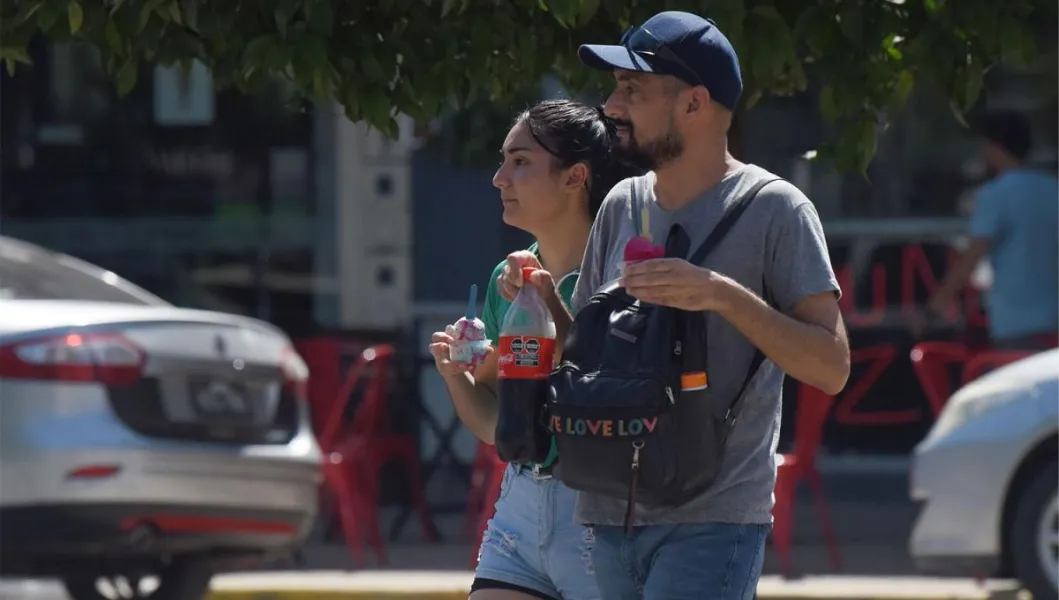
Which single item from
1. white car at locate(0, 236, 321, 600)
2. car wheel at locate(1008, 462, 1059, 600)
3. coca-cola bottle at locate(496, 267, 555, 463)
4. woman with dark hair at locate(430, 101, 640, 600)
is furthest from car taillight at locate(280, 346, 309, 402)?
coca-cola bottle at locate(496, 267, 555, 463)

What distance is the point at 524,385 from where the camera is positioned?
11.6 ft

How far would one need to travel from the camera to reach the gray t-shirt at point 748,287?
Answer: 341cm

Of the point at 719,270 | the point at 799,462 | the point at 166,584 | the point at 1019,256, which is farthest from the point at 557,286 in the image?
the point at 1019,256

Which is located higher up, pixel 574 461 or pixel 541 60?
pixel 541 60

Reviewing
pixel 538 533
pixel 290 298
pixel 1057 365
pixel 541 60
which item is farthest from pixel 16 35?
pixel 290 298

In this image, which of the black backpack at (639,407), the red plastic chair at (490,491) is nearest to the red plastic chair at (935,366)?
the red plastic chair at (490,491)

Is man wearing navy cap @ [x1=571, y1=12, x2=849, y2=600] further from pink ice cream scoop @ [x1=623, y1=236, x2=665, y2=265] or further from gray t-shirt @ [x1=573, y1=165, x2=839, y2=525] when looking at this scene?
pink ice cream scoop @ [x1=623, y1=236, x2=665, y2=265]

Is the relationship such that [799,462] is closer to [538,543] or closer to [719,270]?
[538,543]

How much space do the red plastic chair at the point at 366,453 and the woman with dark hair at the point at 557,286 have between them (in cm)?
514

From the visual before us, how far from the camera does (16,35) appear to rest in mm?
4711

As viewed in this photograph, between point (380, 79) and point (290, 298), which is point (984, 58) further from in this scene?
point (290, 298)

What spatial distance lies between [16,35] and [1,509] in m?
2.71

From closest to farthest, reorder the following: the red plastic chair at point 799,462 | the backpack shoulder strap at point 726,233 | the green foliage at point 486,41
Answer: the backpack shoulder strap at point 726,233 → the green foliage at point 486,41 → the red plastic chair at point 799,462

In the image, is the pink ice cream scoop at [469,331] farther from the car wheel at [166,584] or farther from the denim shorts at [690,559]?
the car wheel at [166,584]
